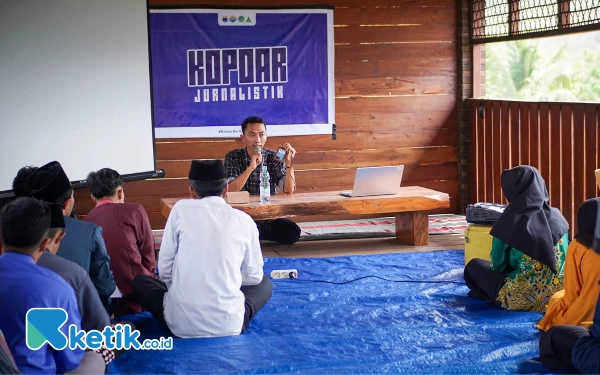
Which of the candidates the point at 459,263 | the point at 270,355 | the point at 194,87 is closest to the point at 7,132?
the point at 194,87

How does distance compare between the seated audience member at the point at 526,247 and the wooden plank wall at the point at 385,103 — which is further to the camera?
the wooden plank wall at the point at 385,103

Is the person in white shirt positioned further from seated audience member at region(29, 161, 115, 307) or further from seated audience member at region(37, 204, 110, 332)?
seated audience member at region(37, 204, 110, 332)

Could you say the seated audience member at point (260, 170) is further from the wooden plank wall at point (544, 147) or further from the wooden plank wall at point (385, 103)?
the wooden plank wall at point (544, 147)

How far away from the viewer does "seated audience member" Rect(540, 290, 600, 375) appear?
3322 millimetres

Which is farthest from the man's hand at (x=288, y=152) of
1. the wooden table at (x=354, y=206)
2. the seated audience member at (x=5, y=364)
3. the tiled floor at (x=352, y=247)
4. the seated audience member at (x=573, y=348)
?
the seated audience member at (x=5, y=364)

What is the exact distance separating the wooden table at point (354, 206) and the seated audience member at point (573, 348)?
2.60 metres

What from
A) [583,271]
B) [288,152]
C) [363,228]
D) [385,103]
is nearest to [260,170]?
[288,152]

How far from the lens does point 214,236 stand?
13.5 ft

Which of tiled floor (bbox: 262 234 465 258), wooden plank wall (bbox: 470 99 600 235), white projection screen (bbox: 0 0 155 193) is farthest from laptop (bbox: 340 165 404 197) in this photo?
white projection screen (bbox: 0 0 155 193)

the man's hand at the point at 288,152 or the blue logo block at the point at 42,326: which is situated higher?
the man's hand at the point at 288,152

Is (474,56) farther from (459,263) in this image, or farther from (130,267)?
(130,267)

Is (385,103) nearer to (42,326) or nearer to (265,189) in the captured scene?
(265,189)

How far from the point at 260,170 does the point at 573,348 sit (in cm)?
349

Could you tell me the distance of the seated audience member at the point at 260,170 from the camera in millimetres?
6312
